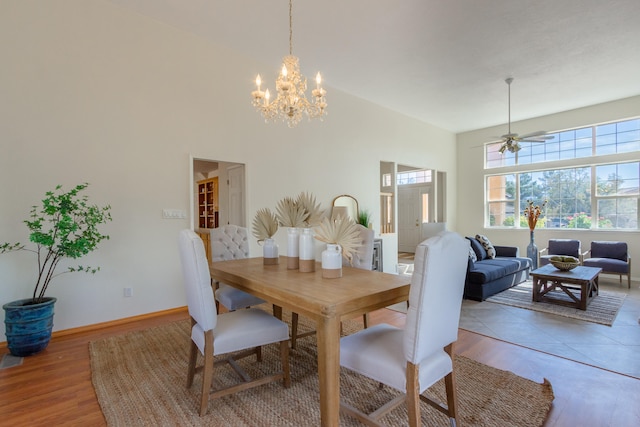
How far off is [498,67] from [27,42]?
562 cm

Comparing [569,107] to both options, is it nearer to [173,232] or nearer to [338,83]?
[338,83]

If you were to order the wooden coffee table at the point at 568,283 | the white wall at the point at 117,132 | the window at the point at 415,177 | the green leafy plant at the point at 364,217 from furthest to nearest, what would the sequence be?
the window at the point at 415,177 < the green leafy plant at the point at 364,217 < the wooden coffee table at the point at 568,283 < the white wall at the point at 117,132

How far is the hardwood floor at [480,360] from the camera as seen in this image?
1.81m

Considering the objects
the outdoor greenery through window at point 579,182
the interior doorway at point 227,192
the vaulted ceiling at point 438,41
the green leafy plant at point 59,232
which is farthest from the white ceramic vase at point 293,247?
the outdoor greenery through window at point 579,182

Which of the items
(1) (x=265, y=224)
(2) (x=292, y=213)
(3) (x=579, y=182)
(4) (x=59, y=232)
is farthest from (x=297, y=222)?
(3) (x=579, y=182)

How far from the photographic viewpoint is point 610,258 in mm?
5410

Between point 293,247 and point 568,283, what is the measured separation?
377 cm

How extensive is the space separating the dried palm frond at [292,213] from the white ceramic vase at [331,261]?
0.41 meters

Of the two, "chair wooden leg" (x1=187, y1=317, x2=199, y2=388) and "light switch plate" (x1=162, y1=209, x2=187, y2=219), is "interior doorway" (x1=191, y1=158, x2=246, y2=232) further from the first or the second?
"chair wooden leg" (x1=187, y1=317, x2=199, y2=388)

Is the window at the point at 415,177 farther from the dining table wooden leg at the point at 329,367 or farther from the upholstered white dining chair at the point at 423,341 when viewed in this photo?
the dining table wooden leg at the point at 329,367

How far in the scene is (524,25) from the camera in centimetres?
350

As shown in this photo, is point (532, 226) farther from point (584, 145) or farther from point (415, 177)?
point (415, 177)

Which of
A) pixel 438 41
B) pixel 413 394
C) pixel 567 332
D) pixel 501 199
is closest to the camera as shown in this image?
pixel 413 394

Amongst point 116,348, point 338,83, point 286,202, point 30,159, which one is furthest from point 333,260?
point 338,83
